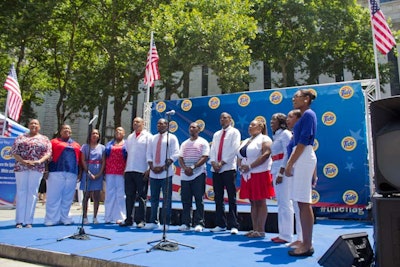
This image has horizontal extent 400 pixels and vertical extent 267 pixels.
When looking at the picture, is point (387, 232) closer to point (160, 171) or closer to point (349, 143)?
point (160, 171)

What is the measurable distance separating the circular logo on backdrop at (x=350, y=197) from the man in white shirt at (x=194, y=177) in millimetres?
3496

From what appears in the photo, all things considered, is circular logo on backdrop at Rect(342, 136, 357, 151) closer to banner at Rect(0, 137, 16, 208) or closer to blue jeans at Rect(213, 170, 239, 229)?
blue jeans at Rect(213, 170, 239, 229)

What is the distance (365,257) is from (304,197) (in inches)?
36.8

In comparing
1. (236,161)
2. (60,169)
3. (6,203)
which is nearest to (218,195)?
(236,161)

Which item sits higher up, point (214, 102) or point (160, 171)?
point (214, 102)

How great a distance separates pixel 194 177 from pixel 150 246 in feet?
5.48

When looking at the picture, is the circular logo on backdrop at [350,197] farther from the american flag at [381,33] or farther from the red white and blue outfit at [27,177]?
the red white and blue outfit at [27,177]

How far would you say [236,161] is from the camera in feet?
19.2

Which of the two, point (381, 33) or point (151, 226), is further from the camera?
point (381, 33)

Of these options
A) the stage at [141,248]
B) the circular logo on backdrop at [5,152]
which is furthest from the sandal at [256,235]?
the circular logo on backdrop at [5,152]

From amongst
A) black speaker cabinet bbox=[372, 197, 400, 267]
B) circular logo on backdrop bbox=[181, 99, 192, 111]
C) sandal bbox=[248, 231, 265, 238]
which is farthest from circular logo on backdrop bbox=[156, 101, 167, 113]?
black speaker cabinet bbox=[372, 197, 400, 267]

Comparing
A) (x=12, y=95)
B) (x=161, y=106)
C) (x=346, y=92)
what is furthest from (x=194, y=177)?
(x=12, y=95)

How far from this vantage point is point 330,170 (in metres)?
7.78

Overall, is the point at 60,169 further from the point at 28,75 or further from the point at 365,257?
the point at 28,75
